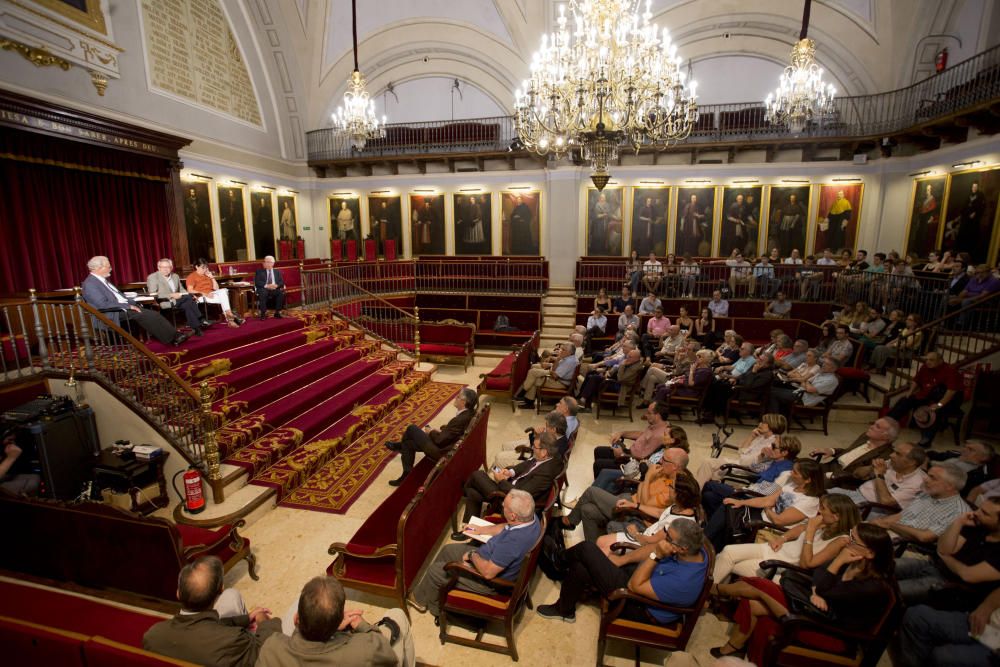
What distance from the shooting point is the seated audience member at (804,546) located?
3007 millimetres

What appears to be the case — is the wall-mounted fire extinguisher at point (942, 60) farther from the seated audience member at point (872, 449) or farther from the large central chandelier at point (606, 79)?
the seated audience member at point (872, 449)

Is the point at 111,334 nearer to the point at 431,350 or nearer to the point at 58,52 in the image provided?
the point at 431,350

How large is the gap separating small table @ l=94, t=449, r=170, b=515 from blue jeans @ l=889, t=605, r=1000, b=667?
6.32m

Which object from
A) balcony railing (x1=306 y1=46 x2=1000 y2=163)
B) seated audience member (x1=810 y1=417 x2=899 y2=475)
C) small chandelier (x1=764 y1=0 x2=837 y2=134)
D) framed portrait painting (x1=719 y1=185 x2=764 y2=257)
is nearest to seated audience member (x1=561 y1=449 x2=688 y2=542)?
seated audience member (x1=810 y1=417 x2=899 y2=475)

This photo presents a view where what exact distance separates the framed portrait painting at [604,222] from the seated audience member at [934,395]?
9.94 metres

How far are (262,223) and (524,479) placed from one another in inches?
541

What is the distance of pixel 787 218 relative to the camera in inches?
559

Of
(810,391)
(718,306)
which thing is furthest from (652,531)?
(718,306)

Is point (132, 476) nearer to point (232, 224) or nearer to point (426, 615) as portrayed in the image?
point (426, 615)

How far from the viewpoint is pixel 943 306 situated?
7812 mm

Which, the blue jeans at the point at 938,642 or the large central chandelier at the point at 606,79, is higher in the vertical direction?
the large central chandelier at the point at 606,79

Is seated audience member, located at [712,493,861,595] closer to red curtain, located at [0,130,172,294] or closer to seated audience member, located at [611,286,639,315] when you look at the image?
seated audience member, located at [611,286,639,315]

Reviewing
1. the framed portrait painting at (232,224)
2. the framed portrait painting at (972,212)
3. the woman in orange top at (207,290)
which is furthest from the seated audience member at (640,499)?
the framed portrait painting at (232,224)

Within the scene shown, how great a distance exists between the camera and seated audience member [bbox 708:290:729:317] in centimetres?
1030
